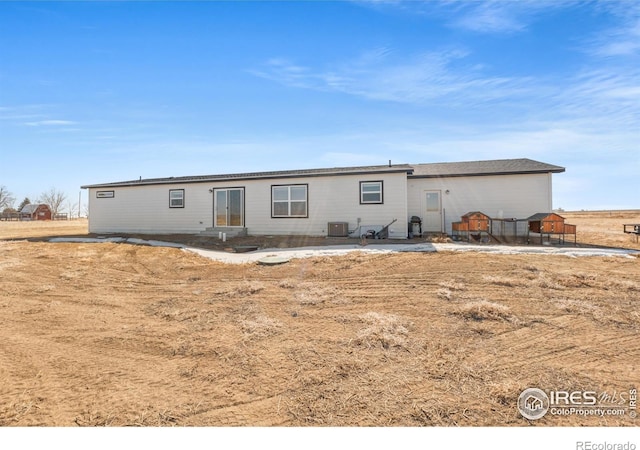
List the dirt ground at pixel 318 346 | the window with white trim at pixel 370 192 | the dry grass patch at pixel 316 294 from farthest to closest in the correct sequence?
the window with white trim at pixel 370 192
the dry grass patch at pixel 316 294
the dirt ground at pixel 318 346

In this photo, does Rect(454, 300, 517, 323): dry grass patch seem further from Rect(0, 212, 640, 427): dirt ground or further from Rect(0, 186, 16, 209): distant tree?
Rect(0, 186, 16, 209): distant tree

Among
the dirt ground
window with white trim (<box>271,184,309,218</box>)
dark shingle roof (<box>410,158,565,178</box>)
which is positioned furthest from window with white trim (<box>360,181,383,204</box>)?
the dirt ground

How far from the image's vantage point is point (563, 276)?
21.8 feet

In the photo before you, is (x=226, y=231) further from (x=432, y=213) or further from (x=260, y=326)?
(x=260, y=326)

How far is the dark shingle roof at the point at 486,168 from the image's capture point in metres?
14.0

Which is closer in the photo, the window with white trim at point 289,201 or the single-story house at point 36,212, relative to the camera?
the window with white trim at point 289,201

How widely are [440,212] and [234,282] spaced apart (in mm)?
11459

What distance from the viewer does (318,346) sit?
382cm

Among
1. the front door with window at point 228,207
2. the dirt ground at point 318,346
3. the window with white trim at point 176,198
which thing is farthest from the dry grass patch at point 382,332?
the window with white trim at point 176,198

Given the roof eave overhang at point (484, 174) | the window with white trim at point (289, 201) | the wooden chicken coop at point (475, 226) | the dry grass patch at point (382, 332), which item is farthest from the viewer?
the window with white trim at point (289, 201)

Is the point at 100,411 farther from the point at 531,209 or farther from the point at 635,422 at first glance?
the point at 531,209

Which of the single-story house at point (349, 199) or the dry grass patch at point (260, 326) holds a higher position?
the single-story house at point (349, 199)

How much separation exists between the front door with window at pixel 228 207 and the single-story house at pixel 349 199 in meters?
0.05

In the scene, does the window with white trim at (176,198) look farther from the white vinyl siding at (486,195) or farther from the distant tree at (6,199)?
the distant tree at (6,199)
